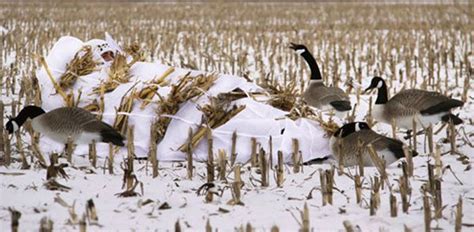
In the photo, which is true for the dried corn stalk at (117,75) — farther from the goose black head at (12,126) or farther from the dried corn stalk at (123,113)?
the goose black head at (12,126)

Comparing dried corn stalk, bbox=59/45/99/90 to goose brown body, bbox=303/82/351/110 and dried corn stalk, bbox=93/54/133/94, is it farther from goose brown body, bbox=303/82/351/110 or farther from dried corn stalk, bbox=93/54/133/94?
goose brown body, bbox=303/82/351/110

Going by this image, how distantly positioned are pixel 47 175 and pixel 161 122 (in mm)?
1436

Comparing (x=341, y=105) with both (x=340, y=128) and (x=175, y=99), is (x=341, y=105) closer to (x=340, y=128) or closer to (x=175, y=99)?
(x=340, y=128)

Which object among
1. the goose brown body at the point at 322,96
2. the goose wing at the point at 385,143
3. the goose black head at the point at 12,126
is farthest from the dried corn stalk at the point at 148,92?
the goose wing at the point at 385,143

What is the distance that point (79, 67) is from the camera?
20.8 ft

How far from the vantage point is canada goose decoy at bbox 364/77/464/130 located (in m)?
5.70

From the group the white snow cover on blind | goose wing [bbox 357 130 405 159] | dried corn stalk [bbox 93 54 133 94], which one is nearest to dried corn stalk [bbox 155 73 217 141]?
the white snow cover on blind

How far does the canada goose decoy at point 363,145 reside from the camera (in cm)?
498

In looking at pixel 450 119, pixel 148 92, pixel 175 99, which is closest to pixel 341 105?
pixel 450 119

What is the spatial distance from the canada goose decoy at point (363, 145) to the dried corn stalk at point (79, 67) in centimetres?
244

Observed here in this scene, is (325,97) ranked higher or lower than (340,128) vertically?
higher

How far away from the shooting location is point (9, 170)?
483 cm

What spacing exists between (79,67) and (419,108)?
3.01 m

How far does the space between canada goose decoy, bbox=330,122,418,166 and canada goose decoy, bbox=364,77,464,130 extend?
30.8 inches
